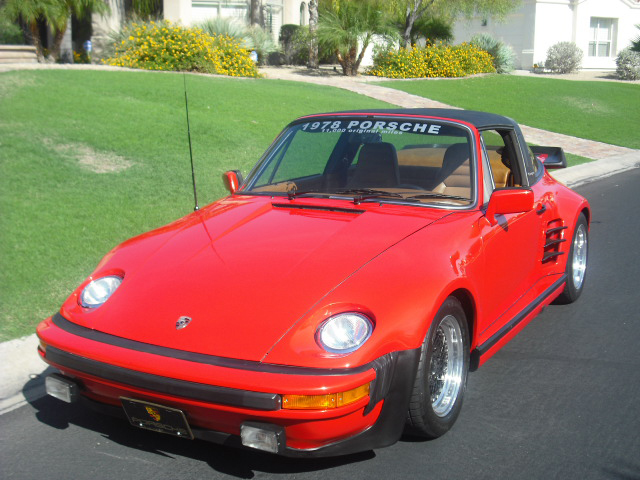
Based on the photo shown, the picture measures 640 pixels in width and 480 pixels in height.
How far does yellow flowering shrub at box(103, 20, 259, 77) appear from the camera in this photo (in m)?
19.2

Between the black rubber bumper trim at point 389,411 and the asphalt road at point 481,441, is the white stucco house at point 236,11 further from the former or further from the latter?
the black rubber bumper trim at point 389,411

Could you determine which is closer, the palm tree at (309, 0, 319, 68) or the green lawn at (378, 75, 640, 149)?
the green lawn at (378, 75, 640, 149)

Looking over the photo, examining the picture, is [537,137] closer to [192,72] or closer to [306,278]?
[192,72]

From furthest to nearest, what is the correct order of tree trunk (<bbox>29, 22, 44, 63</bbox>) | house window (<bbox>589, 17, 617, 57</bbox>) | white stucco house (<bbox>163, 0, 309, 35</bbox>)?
house window (<bbox>589, 17, 617, 57</bbox>) < white stucco house (<bbox>163, 0, 309, 35</bbox>) < tree trunk (<bbox>29, 22, 44, 63</bbox>)

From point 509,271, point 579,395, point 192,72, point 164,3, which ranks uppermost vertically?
point 164,3

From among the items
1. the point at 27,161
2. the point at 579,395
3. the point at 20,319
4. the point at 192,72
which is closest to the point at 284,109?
the point at 192,72

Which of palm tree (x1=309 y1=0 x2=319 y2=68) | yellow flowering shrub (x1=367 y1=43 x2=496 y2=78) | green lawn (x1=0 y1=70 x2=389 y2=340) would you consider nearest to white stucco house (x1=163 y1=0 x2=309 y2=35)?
palm tree (x1=309 y1=0 x2=319 y2=68)

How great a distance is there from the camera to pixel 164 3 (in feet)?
84.5

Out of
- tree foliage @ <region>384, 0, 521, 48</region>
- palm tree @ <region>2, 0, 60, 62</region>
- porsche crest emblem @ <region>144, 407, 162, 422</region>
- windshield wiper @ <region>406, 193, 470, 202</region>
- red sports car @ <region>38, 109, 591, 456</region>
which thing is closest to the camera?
red sports car @ <region>38, 109, 591, 456</region>

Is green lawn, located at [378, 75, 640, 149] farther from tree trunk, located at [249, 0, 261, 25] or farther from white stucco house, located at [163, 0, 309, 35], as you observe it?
white stucco house, located at [163, 0, 309, 35]

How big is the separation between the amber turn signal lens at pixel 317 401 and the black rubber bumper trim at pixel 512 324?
4.04 feet

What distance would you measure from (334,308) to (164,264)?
102 centimetres

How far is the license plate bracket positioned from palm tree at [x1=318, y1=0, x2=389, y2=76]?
2197 centimetres

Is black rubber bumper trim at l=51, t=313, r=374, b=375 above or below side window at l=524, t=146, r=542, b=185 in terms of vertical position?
below
